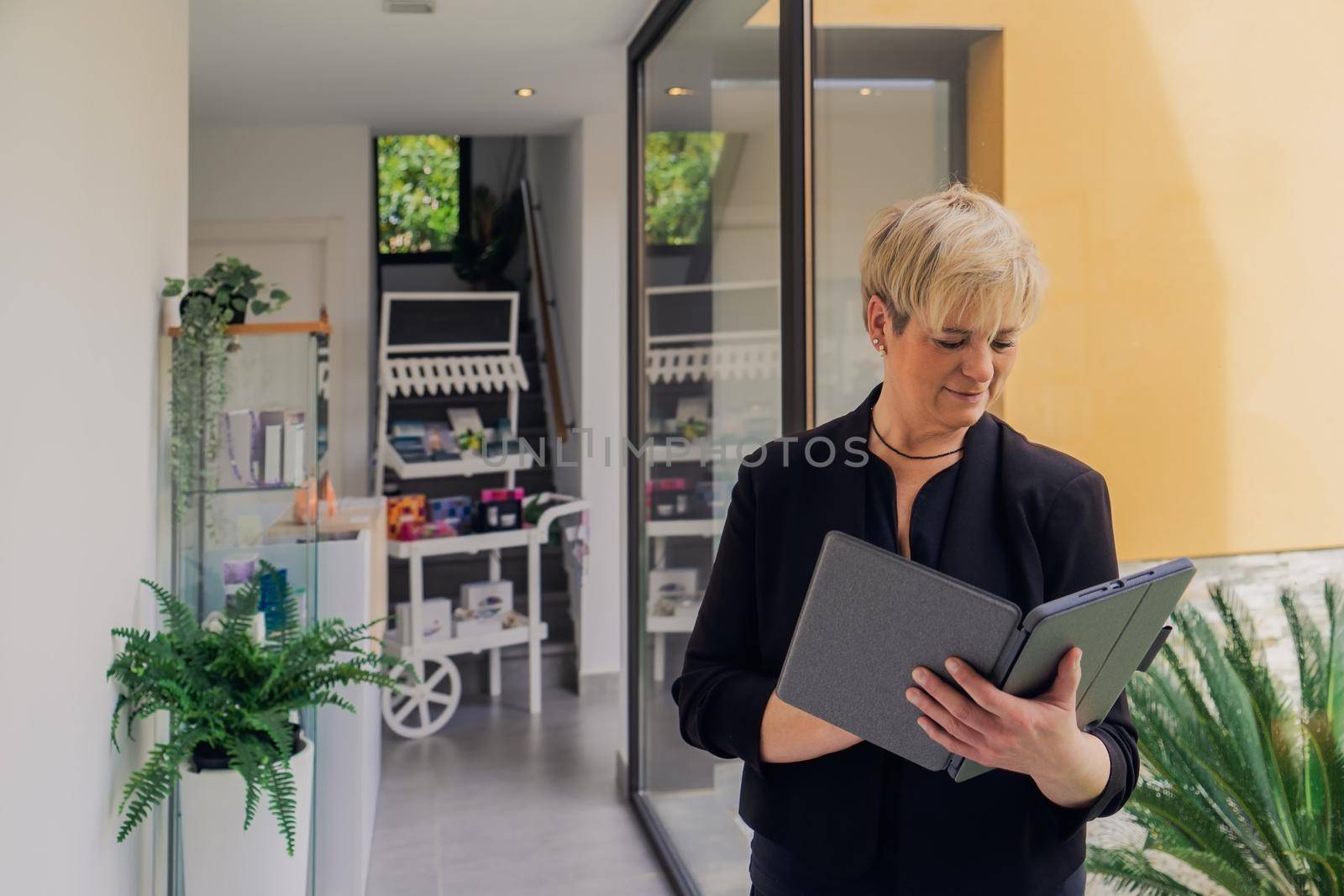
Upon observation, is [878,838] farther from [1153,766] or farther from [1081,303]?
[1081,303]

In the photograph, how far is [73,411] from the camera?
207cm

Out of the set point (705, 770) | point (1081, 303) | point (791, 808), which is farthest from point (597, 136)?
point (791, 808)

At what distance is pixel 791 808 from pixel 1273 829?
0.53 meters

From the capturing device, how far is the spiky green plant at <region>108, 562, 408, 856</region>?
2.35m

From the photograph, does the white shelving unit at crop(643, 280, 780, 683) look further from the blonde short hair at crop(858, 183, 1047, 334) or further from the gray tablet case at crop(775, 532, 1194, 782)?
the gray tablet case at crop(775, 532, 1194, 782)

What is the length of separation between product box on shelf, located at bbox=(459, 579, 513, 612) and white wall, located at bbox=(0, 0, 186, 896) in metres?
2.53

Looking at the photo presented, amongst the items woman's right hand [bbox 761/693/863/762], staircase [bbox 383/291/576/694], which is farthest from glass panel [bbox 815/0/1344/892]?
staircase [bbox 383/291/576/694]

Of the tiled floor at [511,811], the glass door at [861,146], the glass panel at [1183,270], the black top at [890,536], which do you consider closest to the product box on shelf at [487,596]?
the tiled floor at [511,811]

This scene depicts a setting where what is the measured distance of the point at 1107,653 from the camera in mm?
1050

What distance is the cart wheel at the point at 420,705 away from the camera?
484 cm

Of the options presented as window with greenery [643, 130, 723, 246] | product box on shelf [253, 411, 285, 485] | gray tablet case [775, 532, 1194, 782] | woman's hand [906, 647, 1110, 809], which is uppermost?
window with greenery [643, 130, 723, 246]

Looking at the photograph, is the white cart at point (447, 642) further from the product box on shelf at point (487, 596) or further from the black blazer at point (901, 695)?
the black blazer at point (901, 695)

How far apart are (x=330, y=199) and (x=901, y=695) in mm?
5363

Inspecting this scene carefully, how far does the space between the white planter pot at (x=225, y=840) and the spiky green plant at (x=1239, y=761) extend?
1774 millimetres
